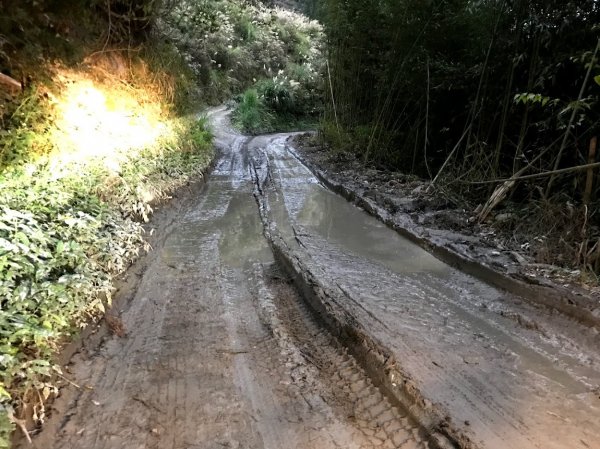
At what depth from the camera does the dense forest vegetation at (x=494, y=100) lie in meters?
4.49

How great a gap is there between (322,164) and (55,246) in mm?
8104

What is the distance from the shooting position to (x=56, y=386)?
253 cm

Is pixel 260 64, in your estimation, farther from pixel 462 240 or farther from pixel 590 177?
pixel 590 177

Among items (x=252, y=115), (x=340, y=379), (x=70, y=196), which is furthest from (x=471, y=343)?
(x=252, y=115)

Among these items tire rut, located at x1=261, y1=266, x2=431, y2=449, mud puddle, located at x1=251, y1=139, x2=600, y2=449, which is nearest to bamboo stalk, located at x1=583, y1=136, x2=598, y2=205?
mud puddle, located at x1=251, y1=139, x2=600, y2=449

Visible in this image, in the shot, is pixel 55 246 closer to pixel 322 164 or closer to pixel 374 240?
pixel 374 240

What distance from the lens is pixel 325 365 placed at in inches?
115

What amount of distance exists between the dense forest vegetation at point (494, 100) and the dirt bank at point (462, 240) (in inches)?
10.1

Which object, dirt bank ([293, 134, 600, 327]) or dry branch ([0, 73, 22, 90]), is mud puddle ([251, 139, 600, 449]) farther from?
dry branch ([0, 73, 22, 90])

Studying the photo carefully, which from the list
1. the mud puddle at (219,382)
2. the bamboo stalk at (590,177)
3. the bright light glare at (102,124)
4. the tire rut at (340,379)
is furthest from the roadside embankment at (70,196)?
the bamboo stalk at (590,177)

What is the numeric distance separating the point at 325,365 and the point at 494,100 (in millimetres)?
5247

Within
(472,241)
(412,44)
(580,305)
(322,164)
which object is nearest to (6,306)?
(580,305)

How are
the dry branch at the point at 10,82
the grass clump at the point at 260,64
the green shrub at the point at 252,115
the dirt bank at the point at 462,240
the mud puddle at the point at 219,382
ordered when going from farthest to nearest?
the grass clump at the point at 260,64, the green shrub at the point at 252,115, the dry branch at the point at 10,82, the dirt bank at the point at 462,240, the mud puddle at the point at 219,382

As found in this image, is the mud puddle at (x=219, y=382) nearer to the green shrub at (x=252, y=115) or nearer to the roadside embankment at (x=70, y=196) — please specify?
the roadside embankment at (x=70, y=196)
